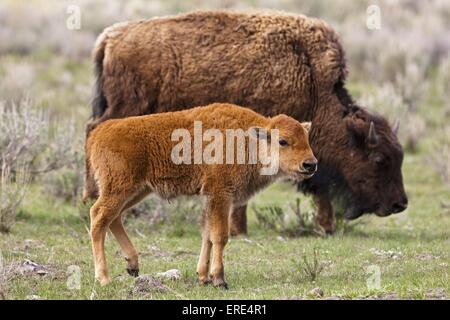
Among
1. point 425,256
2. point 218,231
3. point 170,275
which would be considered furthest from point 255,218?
point 218,231

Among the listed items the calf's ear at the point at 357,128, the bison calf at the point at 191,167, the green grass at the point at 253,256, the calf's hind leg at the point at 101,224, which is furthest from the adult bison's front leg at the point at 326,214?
the calf's hind leg at the point at 101,224

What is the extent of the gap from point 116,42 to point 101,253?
4.32 meters

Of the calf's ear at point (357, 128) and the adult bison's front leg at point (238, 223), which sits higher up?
the calf's ear at point (357, 128)

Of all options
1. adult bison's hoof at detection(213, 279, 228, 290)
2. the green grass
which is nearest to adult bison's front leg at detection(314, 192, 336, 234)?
the green grass

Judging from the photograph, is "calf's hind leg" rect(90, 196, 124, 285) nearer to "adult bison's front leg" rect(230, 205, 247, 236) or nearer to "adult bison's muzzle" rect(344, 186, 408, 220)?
"adult bison's front leg" rect(230, 205, 247, 236)

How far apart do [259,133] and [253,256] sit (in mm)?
2159

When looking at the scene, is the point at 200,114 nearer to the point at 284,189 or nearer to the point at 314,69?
the point at 314,69

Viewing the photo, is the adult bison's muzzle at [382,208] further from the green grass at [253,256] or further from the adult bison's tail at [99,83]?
the adult bison's tail at [99,83]

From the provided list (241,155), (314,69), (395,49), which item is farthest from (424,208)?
(395,49)

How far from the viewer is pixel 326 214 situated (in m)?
12.0

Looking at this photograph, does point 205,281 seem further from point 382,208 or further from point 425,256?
point 382,208

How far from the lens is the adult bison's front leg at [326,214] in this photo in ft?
39.1

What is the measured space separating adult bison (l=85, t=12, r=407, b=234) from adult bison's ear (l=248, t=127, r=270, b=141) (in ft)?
10.6

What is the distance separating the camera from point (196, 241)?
36.4 ft
